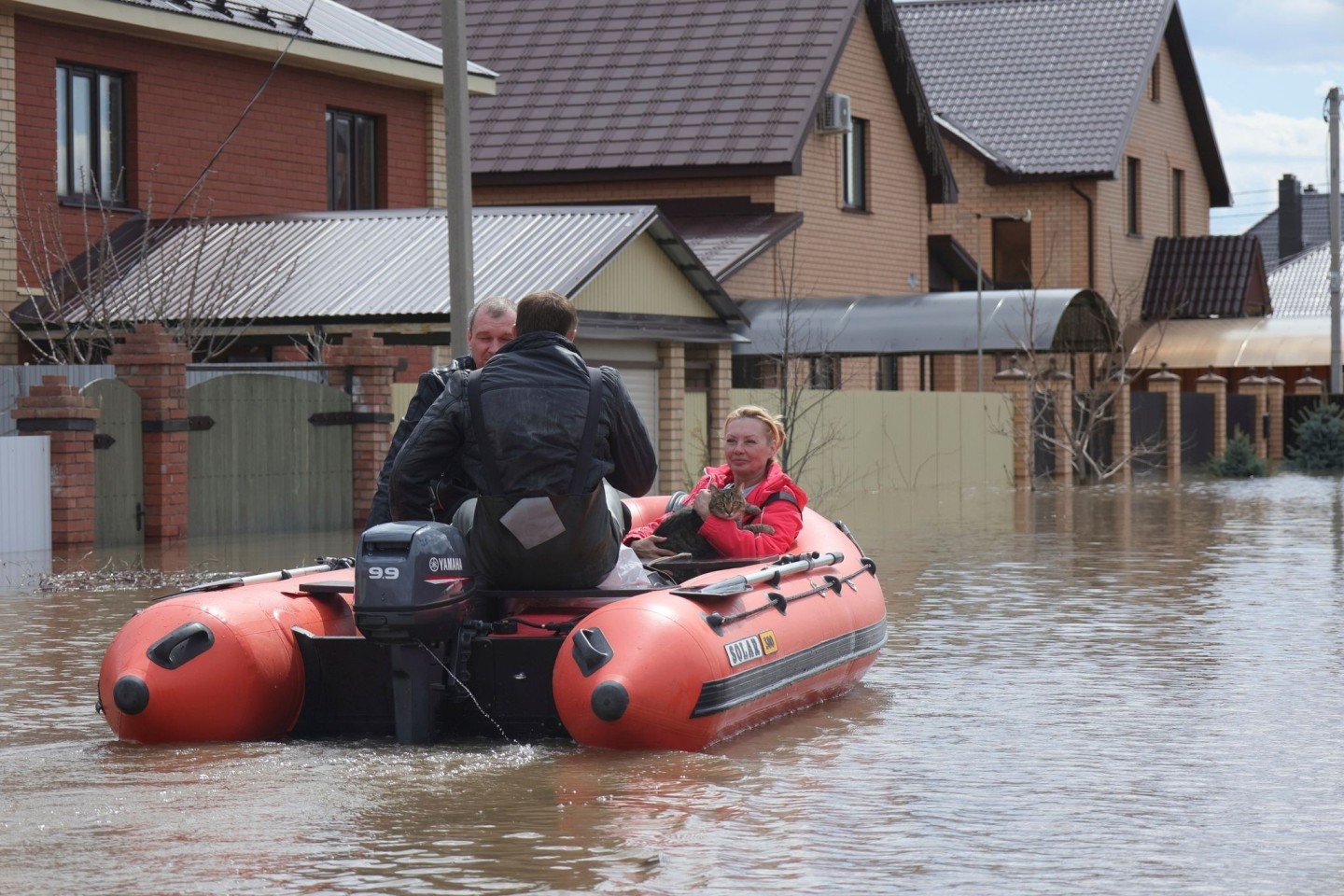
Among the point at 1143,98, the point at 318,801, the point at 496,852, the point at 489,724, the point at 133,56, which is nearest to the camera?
the point at 496,852

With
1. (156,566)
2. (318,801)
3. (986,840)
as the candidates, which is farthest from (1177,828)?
(156,566)

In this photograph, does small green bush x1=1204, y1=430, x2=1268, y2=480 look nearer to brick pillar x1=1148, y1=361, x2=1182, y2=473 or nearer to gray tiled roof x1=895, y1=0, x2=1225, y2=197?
brick pillar x1=1148, y1=361, x2=1182, y2=473

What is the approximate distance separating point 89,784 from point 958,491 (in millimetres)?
23361

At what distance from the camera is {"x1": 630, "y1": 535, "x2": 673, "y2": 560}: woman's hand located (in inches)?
418

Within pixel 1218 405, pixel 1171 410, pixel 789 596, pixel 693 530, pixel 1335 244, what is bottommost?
pixel 789 596

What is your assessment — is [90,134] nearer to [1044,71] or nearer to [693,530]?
[693,530]

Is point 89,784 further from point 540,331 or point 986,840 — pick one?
point 986,840

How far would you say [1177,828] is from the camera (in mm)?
7172

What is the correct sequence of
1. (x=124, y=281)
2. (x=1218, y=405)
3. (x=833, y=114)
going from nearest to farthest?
(x=124, y=281)
(x=833, y=114)
(x=1218, y=405)

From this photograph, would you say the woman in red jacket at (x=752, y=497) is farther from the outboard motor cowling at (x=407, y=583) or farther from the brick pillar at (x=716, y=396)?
the brick pillar at (x=716, y=396)

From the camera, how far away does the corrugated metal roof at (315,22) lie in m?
25.2

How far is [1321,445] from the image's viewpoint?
41219 millimetres

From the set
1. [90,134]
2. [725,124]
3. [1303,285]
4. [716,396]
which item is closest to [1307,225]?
[1303,285]

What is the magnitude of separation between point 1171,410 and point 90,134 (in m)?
21.5
